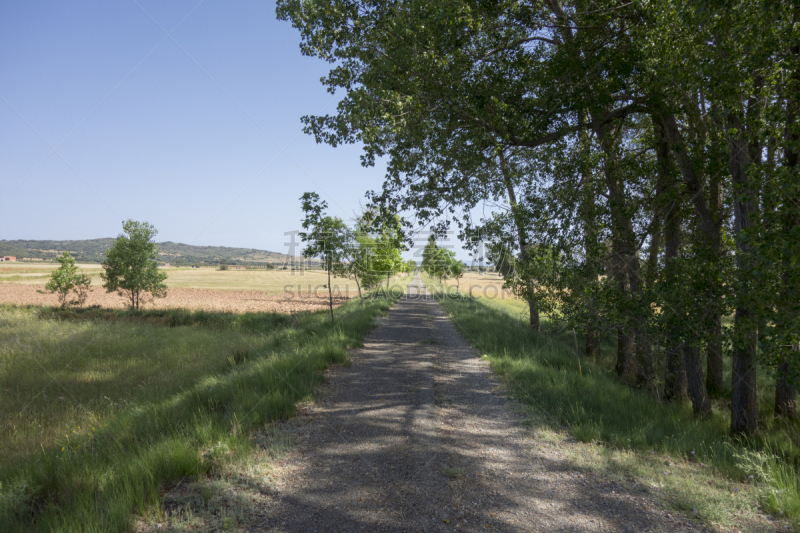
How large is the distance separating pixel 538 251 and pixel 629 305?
7.75ft

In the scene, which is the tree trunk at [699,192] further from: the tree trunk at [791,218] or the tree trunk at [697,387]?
the tree trunk at [791,218]

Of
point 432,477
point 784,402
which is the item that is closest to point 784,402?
point 784,402

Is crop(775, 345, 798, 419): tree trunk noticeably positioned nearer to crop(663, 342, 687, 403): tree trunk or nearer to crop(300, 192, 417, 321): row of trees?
crop(663, 342, 687, 403): tree trunk

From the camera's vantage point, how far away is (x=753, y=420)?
6.32 metres

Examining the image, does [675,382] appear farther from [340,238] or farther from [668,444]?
[340,238]

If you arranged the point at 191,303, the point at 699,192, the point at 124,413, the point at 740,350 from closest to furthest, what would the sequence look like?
the point at 740,350, the point at 124,413, the point at 699,192, the point at 191,303

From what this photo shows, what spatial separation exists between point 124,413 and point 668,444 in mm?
8418

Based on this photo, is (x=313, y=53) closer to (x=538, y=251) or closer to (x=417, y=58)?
(x=417, y=58)

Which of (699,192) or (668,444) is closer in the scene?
(668,444)

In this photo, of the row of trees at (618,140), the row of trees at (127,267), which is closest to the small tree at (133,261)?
the row of trees at (127,267)

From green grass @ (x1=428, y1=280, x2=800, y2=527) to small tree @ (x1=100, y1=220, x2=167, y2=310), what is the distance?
1007 inches

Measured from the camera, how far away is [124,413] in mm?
6293

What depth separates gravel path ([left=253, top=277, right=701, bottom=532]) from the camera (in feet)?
10.7

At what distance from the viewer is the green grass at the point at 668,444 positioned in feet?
11.8
